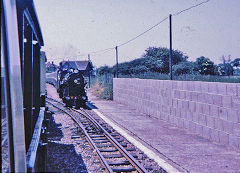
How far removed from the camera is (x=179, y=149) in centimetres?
790

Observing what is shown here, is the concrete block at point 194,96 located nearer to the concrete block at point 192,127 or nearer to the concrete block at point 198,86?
the concrete block at point 198,86

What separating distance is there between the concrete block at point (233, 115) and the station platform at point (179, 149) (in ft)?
2.65

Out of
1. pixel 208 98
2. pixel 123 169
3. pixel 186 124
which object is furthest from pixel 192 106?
pixel 123 169

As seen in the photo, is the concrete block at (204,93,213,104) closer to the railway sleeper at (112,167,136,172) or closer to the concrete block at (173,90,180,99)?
the concrete block at (173,90,180,99)

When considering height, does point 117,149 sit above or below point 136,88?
below

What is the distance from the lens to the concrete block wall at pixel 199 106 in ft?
25.4

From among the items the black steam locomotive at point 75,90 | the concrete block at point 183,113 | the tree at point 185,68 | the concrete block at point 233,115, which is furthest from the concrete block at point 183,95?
the tree at point 185,68

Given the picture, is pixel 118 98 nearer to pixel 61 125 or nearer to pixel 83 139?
pixel 61 125

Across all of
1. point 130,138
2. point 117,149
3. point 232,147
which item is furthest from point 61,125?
point 232,147

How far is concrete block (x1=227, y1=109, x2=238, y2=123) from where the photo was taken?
7.55 metres

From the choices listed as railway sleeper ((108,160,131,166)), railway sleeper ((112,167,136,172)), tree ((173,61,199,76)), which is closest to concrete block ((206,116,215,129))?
railway sleeper ((108,160,131,166))

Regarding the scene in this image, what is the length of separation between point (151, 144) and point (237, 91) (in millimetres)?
2891

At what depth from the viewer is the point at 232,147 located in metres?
7.75

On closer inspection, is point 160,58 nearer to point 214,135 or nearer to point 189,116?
point 189,116
